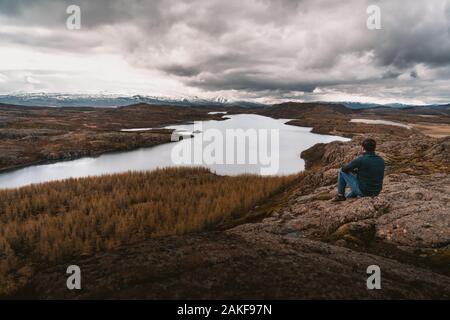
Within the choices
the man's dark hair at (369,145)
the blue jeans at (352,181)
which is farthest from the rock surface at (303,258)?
the man's dark hair at (369,145)

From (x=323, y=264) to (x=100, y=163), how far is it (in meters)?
61.6

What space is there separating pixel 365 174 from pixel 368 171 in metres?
0.31

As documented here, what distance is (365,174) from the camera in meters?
11.7

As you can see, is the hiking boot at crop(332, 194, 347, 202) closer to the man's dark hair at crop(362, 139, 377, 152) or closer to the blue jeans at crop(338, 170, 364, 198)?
the blue jeans at crop(338, 170, 364, 198)

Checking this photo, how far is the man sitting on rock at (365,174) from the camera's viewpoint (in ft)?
36.7

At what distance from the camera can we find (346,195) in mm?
13039

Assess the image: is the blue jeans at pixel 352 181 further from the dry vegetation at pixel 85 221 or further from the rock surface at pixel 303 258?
the dry vegetation at pixel 85 221

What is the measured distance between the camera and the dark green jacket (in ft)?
36.7

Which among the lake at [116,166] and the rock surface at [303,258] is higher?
the rock surface at [303,258]

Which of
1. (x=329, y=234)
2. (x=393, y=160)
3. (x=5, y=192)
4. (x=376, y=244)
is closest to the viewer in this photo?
(x=376, y=244)

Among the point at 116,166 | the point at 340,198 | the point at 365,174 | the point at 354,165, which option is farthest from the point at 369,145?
the point at 116,166
